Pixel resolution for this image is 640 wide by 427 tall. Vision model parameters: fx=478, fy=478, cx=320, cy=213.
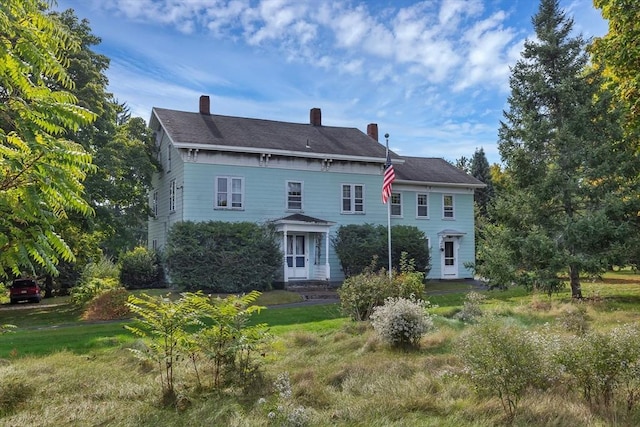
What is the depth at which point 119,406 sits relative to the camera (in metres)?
5.97

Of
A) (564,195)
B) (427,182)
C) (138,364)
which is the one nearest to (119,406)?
(138,364)

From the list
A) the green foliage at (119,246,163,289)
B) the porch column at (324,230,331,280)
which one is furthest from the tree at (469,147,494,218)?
the green foliage at (119,246,163,289)

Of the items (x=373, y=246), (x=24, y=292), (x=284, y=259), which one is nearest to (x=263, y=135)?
(x=284, y=259)

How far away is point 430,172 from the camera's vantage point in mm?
31312

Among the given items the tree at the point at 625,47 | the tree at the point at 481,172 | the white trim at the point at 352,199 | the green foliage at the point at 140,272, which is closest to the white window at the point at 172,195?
the green foliage at the point at 140,272

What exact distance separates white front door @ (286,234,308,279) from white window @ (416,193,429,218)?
798 cm

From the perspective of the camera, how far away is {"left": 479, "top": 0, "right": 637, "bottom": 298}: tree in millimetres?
15734

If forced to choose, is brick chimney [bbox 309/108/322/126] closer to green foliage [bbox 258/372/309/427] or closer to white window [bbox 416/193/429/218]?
white window [bbox 416/193/429/218]

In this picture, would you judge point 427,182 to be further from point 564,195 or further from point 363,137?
point 564,195

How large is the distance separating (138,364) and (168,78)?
948 centimetres

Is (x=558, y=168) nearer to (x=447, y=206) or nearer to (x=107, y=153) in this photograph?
(x=447, y=206)

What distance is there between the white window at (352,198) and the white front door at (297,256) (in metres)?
3.23

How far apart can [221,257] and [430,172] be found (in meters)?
15.6

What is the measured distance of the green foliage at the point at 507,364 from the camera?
5.36 m
